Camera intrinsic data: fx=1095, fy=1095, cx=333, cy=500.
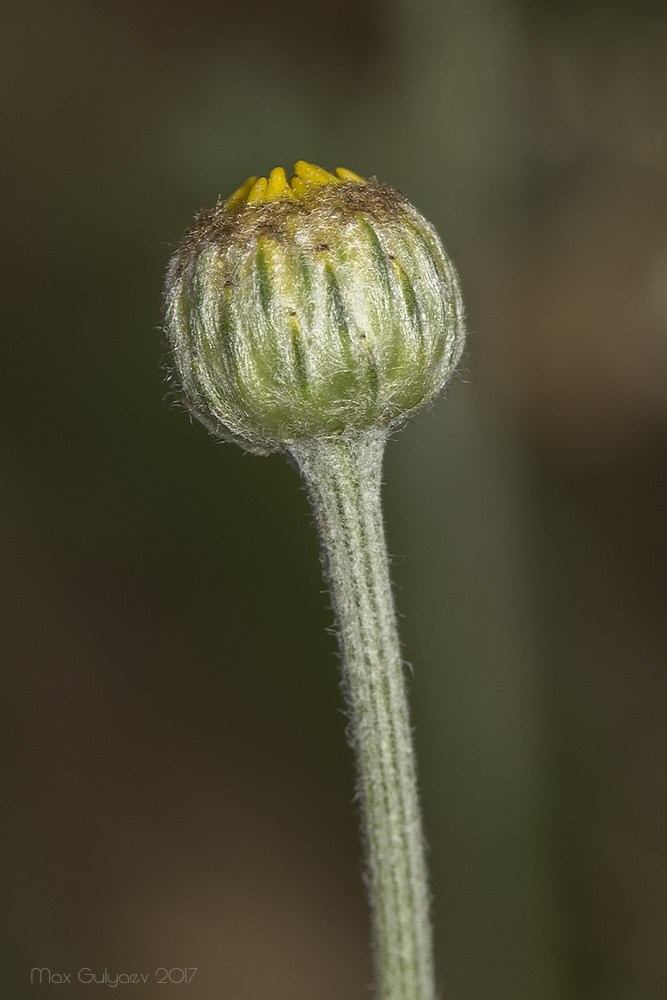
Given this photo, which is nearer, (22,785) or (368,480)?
(368,480)

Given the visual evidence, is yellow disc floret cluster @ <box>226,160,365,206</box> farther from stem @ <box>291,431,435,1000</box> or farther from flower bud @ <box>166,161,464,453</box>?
stem @ <box>291,431,435,1000</box>

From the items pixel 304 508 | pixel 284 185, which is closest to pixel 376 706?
pixel 284 185

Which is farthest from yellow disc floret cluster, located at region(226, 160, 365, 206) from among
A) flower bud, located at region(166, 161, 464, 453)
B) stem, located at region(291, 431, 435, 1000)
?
stem, located at region(291, 431, 435, 1000)

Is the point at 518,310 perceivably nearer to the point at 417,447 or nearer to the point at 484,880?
the point at 417,447

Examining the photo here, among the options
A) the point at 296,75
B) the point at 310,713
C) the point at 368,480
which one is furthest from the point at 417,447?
the point at 368,480

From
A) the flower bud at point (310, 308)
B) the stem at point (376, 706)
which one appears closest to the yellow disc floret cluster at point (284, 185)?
the flower bud at point (310, 308)
